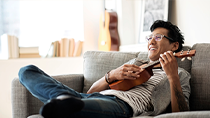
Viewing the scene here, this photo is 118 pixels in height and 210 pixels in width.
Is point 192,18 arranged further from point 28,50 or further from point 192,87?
point 28,50

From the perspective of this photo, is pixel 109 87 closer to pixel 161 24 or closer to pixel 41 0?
pixel 161 24

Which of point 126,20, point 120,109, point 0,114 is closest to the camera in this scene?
point 120,109

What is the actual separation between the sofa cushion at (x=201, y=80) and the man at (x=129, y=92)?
89 mm

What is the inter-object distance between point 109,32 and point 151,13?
2.64 feet

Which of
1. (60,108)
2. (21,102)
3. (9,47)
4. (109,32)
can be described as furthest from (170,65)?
(9,47)

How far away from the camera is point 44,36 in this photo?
3646mm

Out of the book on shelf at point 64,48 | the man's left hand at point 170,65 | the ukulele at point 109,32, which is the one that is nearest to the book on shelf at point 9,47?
the book on shelf at point 64,48

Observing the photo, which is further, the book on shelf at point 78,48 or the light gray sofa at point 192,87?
the book on shelf at point 78,48

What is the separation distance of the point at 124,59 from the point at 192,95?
25.0 inches

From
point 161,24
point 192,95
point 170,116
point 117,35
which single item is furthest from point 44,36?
point 170,116

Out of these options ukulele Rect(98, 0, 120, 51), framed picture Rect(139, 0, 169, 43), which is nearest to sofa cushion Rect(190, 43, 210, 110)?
framed picture Rect(139, 0, 169, 43)

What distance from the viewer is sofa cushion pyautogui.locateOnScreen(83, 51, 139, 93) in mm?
2061

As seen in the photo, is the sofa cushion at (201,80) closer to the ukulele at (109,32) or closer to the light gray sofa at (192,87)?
the light gray sofa at (192,87)

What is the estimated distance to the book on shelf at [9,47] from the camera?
10.3 ft
